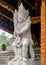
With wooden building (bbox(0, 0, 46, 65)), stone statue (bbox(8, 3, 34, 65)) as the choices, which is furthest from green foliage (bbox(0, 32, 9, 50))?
stone statue (bbox(8, 3, 34, 65))

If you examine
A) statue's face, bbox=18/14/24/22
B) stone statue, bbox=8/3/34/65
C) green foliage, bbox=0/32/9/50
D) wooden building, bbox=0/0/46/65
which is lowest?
stone statue, bbox=8/3/34/65

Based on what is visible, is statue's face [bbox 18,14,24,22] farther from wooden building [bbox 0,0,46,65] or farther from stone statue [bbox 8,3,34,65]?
wooden building [bbox 0,0,46,65]

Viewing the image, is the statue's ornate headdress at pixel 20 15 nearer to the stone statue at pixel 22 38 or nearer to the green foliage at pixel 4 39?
the stone statue at pixel 22 38

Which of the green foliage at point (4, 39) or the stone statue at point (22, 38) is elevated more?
the green foliage at point (4, 39)

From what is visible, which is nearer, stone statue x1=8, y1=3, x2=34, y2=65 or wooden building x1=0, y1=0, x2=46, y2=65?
stone statue x1=8, y1=3, x2=34, y2=65

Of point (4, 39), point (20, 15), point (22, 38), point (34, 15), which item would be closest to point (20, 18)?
point (20, 15)

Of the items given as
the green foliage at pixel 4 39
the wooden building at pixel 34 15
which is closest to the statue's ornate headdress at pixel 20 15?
the wooden building at pixel 34 15

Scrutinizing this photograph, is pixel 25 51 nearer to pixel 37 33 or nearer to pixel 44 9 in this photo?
pixel 44 9

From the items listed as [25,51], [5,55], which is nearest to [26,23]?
[25,51]

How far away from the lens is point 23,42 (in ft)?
21.0

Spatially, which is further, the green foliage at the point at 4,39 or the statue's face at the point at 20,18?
the green foliage at the point at 4,39

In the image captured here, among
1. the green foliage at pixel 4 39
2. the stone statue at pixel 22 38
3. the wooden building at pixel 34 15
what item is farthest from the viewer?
the green foliage at pixel 4 39

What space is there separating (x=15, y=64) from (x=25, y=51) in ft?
1.07

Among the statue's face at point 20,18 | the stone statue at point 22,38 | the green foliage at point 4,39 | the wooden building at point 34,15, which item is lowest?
the stone statue at point 22,38
